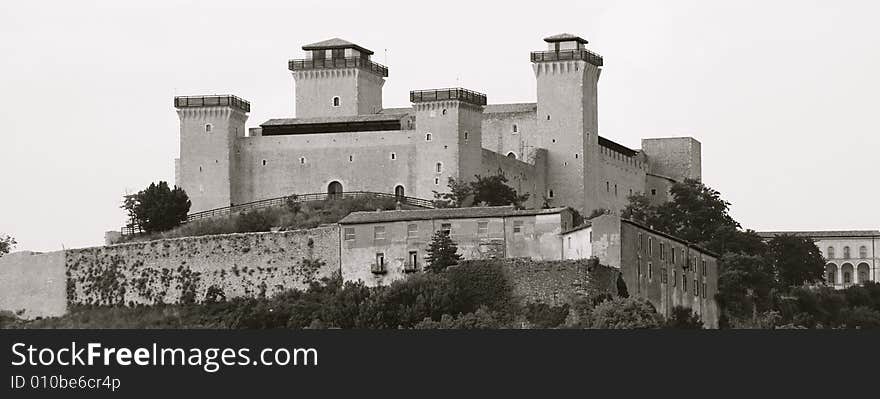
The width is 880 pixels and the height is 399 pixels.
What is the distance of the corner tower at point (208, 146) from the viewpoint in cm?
11769

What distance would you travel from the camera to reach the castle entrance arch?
117m

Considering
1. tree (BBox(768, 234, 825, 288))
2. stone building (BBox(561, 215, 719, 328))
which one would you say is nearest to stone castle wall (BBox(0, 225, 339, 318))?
stone building (BBox(561, 215, 719, 328))

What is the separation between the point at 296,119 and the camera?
121 meters

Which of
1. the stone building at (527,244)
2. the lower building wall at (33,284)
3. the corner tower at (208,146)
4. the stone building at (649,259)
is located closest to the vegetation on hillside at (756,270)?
the stone building at (649,259)

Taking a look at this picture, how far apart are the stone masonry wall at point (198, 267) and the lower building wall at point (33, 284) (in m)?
0.50

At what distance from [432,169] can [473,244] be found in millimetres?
17044

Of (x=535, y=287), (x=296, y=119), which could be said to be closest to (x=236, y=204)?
(x=296, y=119)

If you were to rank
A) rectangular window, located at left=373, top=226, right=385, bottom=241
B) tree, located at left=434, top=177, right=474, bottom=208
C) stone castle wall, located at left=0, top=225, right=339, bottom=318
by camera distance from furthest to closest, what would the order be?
tree, located at left=434, top=177, right=474, bottom=208 → stone castle wall, located at left=0, top=225, right=339, bottom=318 → rectangular window, located at left=373, top=226, right=385, bottom=241

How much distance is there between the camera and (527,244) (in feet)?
320

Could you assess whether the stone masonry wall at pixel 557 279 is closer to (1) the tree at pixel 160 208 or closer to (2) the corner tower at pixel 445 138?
(2) the corner tower at pixel 445 138

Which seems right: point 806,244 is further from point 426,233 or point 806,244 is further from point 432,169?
point 426,233

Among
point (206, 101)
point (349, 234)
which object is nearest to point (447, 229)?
point (349, 234)

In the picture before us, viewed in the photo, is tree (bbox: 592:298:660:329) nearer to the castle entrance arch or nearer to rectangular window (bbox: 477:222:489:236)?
rectangular window (bbox: 477:222:489:236)

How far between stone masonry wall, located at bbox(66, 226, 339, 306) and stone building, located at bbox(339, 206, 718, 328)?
2035 mm
